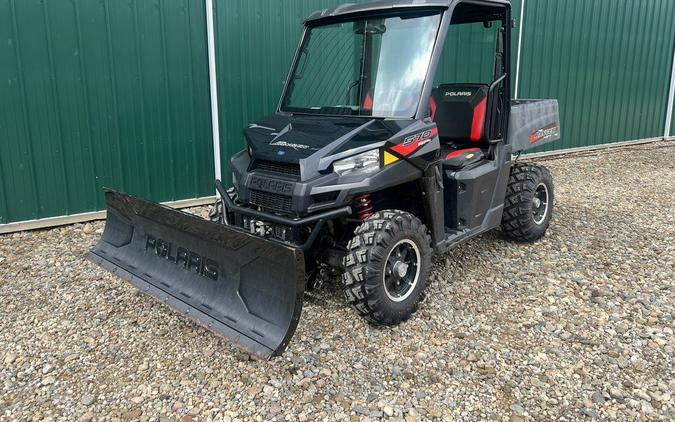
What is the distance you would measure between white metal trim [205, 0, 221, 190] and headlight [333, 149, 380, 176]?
3412mm

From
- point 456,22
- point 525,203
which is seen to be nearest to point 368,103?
point 456,22

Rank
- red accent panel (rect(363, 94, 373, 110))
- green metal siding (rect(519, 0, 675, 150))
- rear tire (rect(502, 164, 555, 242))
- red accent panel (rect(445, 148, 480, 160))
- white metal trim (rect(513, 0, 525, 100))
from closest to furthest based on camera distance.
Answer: red accent panel (rect(363, 94, 373, 110)), red accent panel (rect(445, 148, 480, 160)), rear tire (rect(502, 164, 555, 242)), white metal trim (rect(513, 0, 525, 100)), green metal siding (rect(519, 0, 675, 150))

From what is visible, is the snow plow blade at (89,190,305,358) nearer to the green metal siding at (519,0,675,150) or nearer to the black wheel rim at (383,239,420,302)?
the black wheel rim at (383,239,420,302)

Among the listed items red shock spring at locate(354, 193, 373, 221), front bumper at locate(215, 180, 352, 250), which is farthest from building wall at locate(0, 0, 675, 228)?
red shock spring at locate(354, 193, 373, 221)

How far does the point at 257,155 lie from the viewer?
3.65 meters

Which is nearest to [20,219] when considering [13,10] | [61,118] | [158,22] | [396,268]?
[61,118]

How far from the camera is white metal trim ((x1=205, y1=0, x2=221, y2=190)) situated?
609cm

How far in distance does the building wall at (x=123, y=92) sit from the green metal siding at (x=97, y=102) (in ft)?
0.03

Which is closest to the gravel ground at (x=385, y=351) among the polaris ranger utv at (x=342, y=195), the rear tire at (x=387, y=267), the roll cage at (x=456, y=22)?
the rear tire at (x=387, y=267)

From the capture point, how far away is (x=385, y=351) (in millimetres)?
3322

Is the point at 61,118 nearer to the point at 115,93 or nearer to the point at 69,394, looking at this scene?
the point at 115,93

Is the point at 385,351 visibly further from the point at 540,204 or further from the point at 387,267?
the point at 540,204

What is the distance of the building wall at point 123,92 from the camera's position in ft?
17.4

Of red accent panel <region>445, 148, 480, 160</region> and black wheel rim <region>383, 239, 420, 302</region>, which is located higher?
red accent panel <region>445, 148, 480, 160</region>
